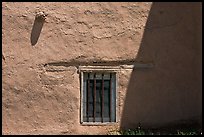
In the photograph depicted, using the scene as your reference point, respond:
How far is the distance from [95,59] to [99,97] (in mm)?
772

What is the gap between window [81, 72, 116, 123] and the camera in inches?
320

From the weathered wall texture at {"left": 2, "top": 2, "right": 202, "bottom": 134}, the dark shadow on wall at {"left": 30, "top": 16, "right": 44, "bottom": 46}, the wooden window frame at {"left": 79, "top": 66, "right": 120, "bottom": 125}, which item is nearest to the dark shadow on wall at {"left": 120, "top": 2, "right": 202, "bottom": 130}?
the weathered wall texture at {"left": 2, "top": 2, "right": 202, "bottom": 134}

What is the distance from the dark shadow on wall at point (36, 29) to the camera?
8.01 meters

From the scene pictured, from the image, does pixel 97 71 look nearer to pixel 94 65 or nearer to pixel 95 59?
pixel 94 65

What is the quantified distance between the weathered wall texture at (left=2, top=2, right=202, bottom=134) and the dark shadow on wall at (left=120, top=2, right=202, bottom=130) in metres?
0.02

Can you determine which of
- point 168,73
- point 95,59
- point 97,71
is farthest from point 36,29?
point 168,73

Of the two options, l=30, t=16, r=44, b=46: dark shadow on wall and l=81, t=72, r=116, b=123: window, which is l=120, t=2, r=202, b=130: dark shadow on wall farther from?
l=30, t=16, r=44, b=46: dark shadow on wall

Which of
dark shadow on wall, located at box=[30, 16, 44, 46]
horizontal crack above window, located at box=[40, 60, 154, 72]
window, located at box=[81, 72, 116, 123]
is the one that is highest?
dark shadow on wall, located at box=[30, 16, 44, 46]

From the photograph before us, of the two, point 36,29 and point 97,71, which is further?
point 97,71

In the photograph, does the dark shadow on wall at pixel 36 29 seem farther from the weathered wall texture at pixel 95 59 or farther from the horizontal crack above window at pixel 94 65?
the horizontal crack above window at pixel 94 65

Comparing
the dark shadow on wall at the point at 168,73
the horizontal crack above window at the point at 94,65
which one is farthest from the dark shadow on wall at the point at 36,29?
the dark shadow on wall at the point at 168,73

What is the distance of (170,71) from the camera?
26.8ft

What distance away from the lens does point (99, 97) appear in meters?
8.18

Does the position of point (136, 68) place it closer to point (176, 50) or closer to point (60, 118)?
point (176, 50)
